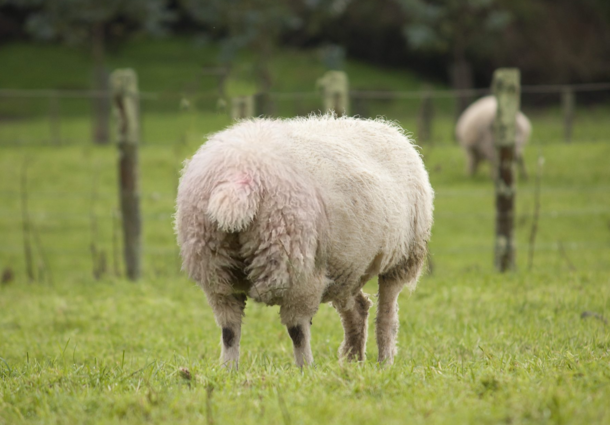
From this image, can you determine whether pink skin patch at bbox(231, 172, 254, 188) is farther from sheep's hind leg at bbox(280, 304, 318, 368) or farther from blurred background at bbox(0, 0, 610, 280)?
blurred background at bbox(0, 0, 610, 280)

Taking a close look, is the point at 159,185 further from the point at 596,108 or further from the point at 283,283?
the point at 596,108

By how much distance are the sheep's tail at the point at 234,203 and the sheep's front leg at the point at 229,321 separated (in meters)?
0.47

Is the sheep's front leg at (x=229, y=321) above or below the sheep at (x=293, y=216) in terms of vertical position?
below

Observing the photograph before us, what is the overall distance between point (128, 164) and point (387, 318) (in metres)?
3.90

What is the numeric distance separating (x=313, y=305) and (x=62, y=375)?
4.39 feet

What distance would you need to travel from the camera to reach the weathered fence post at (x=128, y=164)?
7.53 meters

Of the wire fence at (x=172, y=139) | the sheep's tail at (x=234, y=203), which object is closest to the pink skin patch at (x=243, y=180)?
the sheep's tail at (x=234, y=203)

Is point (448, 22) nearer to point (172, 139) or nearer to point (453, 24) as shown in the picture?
point (453, 24)

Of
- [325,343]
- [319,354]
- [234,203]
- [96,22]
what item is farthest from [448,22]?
[234,203]

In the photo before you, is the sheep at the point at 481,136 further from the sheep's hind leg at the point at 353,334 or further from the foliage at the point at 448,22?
the foliage at the point at 448,22

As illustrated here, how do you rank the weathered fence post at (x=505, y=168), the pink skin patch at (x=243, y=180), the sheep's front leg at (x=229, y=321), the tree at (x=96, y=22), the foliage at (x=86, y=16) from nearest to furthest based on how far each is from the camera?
the pink skin patch at (x=243, y=180), the sheep's front leg at (x=229, y=321), the weathered fence post at (x=505, y=168), the tree at (x=96, y=22), the foliage at (x=86, y=16)

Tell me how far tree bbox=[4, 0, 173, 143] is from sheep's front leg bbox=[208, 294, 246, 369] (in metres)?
18.9

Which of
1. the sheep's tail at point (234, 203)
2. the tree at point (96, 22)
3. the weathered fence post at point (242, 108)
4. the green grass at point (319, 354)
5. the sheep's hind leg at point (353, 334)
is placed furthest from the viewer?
the tree at point (96, 22)

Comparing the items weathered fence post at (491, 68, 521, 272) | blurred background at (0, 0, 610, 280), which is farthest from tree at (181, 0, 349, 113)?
weathered fence post at (491, 68, 521, 272)
